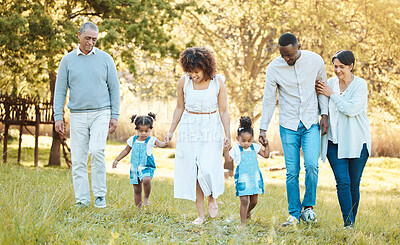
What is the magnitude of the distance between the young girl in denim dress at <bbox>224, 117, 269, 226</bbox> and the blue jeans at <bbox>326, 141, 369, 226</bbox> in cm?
84

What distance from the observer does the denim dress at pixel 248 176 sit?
522 cm

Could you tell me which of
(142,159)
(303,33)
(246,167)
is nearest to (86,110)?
(142,159)

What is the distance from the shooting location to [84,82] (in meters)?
6.03

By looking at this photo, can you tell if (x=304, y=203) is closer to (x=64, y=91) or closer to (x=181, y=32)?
(x=64, y=91)

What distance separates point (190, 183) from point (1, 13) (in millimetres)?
9188

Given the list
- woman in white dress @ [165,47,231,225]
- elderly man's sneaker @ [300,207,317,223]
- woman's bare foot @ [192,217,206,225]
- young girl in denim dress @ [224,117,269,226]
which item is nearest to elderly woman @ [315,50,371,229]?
elderly man's sneaker @ [300,207,317,223]

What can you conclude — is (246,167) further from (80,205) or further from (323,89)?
(80,205)

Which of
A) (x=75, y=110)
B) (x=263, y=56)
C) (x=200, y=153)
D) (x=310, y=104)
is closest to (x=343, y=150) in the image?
(x=310, y=104)

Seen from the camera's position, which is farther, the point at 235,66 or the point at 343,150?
the point at 235,66

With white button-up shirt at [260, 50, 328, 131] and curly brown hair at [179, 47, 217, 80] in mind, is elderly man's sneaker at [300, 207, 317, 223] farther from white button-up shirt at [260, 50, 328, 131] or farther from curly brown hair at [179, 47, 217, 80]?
curly brown hair at [179, 47, 217, 80]

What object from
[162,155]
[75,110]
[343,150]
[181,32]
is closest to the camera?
[343,150]

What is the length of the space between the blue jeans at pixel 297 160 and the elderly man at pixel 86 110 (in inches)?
94.9

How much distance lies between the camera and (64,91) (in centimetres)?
616

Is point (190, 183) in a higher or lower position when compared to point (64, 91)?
lower
